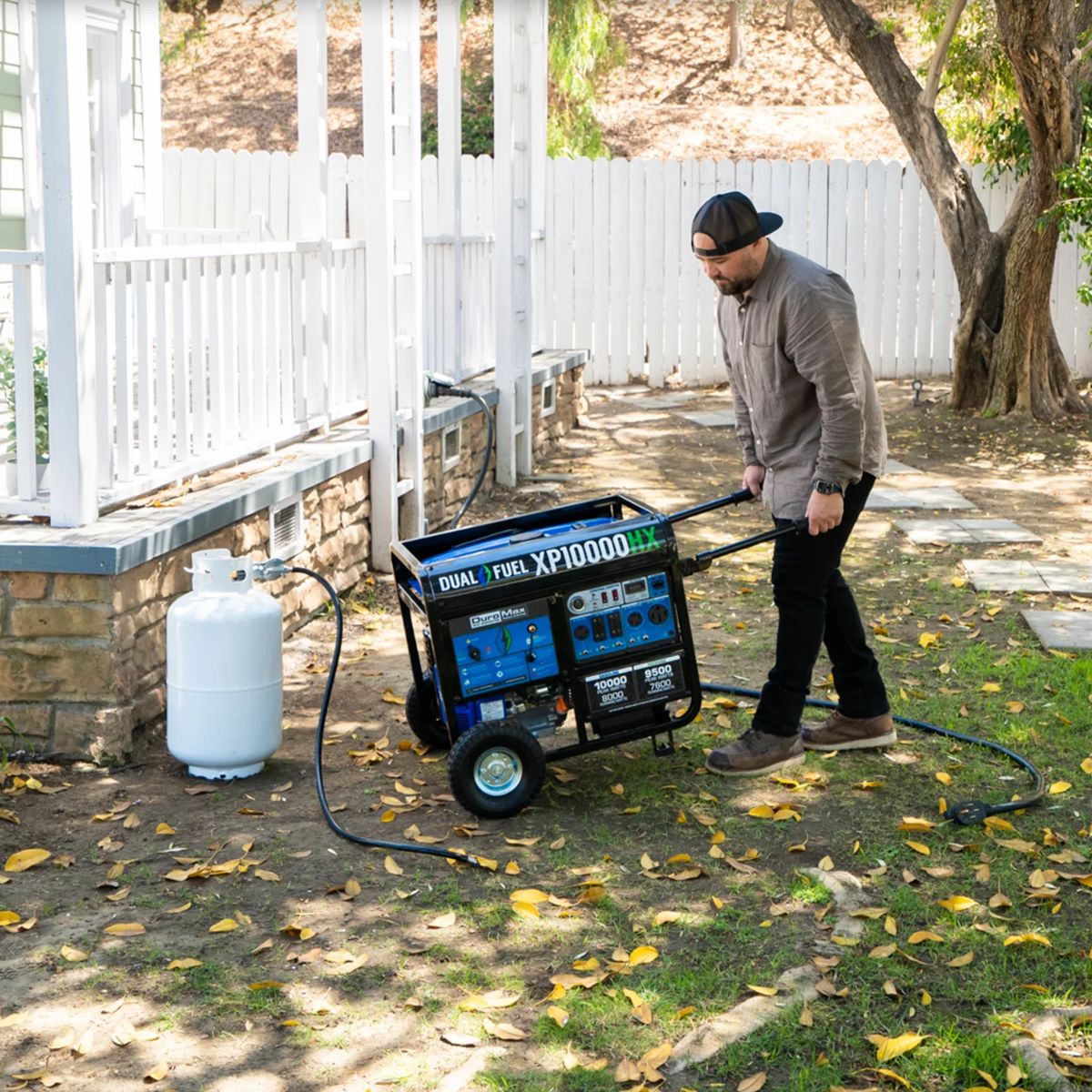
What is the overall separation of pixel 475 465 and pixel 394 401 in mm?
2133

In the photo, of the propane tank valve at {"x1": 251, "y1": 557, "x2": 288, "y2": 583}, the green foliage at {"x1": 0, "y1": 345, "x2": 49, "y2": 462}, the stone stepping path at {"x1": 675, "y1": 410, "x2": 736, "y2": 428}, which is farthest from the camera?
the stone stepping path at {"x1": 675, "y1": 410, "x2": 736, "y2": 428}

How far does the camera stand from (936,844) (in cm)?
452

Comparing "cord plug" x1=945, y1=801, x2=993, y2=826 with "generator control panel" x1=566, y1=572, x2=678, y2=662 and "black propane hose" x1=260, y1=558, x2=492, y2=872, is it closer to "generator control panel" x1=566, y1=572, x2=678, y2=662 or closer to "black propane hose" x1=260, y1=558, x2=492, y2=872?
"generator control panel" x1=566, y1=572, x2=678, y2=662

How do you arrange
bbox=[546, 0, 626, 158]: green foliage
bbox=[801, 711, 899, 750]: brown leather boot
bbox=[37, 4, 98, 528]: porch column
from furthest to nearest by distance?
bbox=[546, 0, 626, 158]: green foliage
bbox=[801, 711, 899, 750]: brown leather boot
bbox=[37, 4, 98, 528]: porch column

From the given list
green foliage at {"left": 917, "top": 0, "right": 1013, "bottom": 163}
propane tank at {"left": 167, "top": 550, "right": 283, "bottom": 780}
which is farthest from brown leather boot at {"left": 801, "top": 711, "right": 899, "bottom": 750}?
green foliage at {"left": 917, "top": 0, "right": 1013, "bottom": 163}

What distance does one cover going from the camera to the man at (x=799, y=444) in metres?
4.68

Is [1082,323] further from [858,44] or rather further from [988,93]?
[858,44]

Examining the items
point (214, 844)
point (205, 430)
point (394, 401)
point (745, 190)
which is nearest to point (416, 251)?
point (394, 401)

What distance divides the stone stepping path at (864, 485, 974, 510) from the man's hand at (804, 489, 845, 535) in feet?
15.9

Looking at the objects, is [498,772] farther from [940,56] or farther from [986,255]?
[986,255]

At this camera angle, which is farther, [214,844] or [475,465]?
[475,465]

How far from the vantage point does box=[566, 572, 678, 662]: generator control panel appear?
4.78 meters

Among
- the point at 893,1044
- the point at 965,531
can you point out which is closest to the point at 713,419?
the point at 965,531

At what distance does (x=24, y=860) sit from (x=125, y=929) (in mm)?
604
